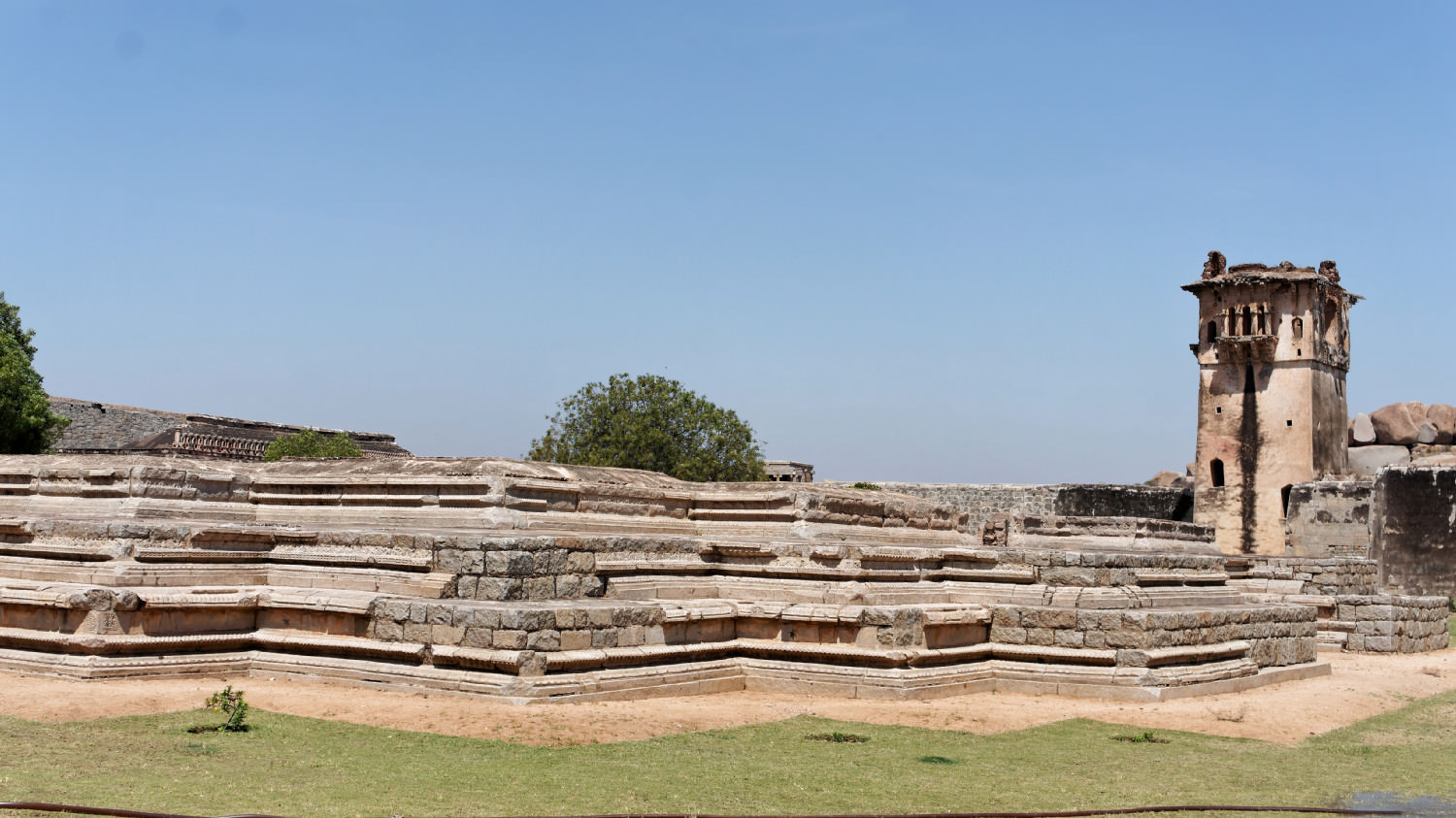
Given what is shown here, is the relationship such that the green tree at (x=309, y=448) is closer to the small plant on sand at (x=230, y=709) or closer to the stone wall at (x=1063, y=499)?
the stone wall at (x=1063, y=499)

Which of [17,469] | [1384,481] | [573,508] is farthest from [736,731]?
[1384,481]

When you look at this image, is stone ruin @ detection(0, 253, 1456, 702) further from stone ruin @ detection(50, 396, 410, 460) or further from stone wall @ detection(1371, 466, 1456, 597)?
stone ruin @ detection(50, 396, 410, 460)

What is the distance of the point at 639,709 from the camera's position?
9.07 m

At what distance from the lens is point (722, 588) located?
1123 cm

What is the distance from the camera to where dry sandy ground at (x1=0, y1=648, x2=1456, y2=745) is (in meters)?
8.26

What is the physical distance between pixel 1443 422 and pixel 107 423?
37.1 metres

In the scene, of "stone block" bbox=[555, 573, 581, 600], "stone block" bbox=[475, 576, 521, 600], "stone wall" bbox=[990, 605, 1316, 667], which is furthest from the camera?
"stone wall" bbox=[990, 605, 1316, 667]

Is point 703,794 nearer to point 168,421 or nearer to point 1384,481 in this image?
point 1384,481

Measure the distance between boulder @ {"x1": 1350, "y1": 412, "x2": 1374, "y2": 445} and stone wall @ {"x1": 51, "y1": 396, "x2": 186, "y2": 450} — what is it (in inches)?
1302

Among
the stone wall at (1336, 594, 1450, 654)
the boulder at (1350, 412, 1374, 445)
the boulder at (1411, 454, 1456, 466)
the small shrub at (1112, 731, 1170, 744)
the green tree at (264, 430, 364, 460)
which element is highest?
the boulder at (1350, 412, 1374, 445)

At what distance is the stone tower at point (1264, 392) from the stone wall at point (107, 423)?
29242mm

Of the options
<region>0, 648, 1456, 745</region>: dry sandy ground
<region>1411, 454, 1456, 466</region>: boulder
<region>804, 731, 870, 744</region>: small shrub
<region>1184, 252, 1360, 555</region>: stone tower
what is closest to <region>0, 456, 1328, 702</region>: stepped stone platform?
<region>0, 648, 1456, 745</region>: dry sandy ground

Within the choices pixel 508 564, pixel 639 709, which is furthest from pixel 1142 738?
pixel 508 564

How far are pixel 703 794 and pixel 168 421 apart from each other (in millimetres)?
38295
